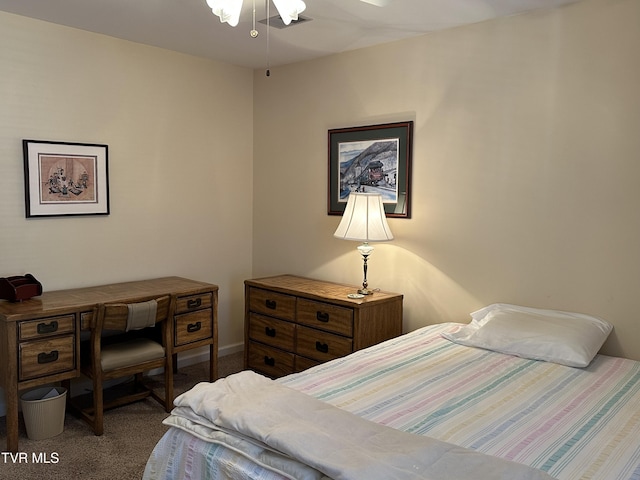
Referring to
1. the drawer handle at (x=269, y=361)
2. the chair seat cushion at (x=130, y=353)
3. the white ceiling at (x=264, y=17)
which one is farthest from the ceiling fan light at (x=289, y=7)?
the drawer handle at (x=269, y=361)

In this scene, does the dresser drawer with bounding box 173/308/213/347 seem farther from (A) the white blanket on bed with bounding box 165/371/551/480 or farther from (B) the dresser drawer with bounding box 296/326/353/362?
(A) the white blanket on bed with bounding box 165/371/551/480

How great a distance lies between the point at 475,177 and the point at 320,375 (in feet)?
5.41

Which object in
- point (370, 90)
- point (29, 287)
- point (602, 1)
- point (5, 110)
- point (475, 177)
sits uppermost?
point (602, 1)

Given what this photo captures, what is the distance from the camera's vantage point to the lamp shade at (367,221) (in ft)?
11.1

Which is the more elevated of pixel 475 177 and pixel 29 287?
pixel 475 177

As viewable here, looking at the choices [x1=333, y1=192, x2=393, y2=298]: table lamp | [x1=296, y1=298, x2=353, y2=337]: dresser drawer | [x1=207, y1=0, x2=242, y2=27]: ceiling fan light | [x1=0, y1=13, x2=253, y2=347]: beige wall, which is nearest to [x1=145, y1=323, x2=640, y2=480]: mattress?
[x1=296, y1=298, x2=353, y2=337]: dresser drawer

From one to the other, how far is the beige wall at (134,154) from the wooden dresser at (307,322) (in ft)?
2.24

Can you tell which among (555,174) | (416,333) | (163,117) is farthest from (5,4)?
(555,174)

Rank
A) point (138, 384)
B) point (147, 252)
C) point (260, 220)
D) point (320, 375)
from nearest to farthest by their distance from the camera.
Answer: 1. point (320, 375)
2. point (138, 384)
3. point (147, 252)
4. point (260, 220)

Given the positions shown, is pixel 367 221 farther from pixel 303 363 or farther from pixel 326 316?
pixel 303 363

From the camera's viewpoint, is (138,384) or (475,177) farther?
(138,384)

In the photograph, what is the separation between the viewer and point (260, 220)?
4.57 m

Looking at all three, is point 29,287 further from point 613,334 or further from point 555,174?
point 613,334

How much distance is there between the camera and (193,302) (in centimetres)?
350
